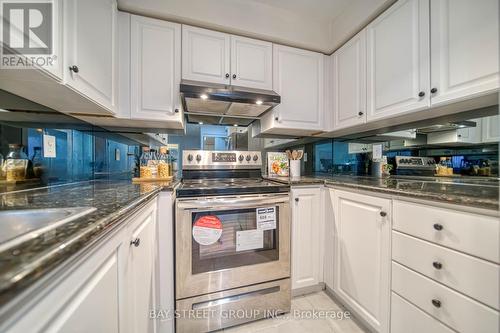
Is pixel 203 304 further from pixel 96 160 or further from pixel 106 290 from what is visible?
pixel 96 160

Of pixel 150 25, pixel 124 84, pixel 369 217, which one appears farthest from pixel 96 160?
pixel 369 217

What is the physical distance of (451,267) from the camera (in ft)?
2.58

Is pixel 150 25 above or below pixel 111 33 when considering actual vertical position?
above

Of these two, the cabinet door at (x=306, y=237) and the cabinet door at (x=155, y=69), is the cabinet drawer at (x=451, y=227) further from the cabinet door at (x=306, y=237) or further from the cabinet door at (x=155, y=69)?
the cabinet door at (x=155, y=69)

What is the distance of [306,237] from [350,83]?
1.33 meters

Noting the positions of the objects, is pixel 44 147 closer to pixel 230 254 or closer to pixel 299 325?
pixel 230 254

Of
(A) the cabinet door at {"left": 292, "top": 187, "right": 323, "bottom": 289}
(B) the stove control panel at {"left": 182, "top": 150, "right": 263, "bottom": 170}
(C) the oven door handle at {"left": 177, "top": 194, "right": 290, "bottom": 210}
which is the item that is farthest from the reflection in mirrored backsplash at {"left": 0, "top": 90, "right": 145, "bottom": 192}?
(A) the cabinet door at {"left": 292, "top": 187, "right": 323, "bottom": 289}

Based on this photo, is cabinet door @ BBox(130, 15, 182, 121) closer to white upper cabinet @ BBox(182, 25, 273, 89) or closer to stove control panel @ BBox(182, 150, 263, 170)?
white upper cabinet @ BBox(182, 25, 273, 89)

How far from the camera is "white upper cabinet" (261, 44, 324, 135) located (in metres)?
1.71

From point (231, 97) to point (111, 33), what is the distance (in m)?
0.81

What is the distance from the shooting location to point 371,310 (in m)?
1.15

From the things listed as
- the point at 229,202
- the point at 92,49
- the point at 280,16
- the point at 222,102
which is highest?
the point at 280,16

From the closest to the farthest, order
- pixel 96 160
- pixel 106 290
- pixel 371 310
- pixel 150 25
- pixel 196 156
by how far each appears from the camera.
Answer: pixel 106 290, pixel 371 310, pixel 150 25, pixel 96 160, pixel 196 156

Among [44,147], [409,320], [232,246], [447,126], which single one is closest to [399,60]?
[447,126]
